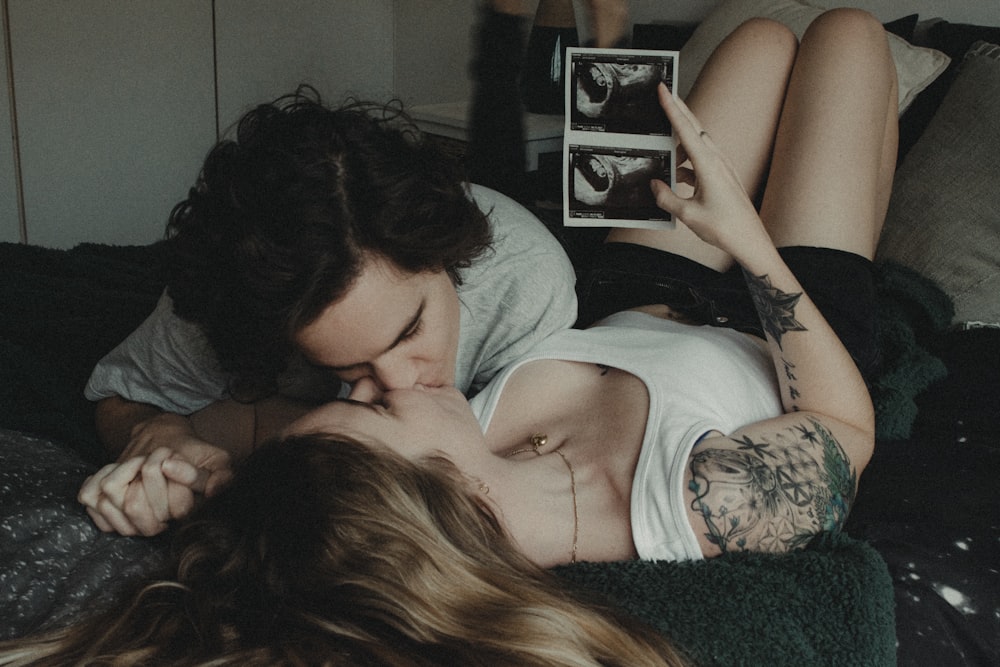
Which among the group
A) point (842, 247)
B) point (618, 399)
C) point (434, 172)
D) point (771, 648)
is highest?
point (434, 172)

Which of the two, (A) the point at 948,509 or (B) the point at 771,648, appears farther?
(A) the point at 948,509

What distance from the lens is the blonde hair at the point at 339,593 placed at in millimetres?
683

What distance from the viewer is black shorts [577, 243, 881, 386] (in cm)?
139

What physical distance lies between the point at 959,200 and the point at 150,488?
162 cm

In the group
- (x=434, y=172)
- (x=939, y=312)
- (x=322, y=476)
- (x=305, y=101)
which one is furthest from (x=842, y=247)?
(x=322, y=476)

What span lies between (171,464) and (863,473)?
3.15 ft

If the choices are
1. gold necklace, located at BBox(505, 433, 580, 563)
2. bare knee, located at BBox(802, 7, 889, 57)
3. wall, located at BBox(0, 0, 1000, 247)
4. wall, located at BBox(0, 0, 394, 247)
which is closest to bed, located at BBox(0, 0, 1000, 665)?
gold necklace, located at BBox(505, 433, 580, 563)

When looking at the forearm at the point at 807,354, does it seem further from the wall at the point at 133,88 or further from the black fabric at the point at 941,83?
the wall at the point at 133,88

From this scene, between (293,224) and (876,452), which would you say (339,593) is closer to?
(293,224)

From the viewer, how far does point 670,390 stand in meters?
1.16

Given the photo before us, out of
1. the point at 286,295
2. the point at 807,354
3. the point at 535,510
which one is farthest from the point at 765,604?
the point at 286,295

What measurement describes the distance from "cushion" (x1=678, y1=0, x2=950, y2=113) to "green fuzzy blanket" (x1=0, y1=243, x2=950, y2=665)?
57 centimetres

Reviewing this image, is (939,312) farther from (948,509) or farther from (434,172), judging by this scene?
(434,172)

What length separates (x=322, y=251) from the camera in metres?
0.96
